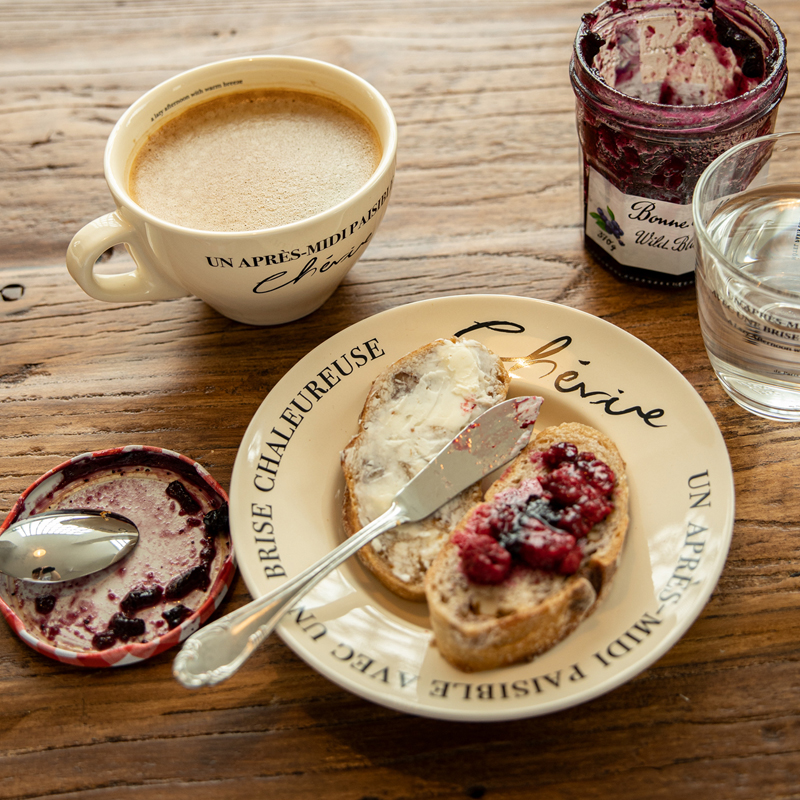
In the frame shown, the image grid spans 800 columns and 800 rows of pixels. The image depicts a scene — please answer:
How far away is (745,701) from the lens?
1.22 metres

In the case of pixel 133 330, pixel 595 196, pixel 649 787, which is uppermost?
pixel 595 196

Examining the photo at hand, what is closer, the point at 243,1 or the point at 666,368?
the point at 666,368

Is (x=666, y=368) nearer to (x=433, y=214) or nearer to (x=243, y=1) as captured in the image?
(x=433, y=214)

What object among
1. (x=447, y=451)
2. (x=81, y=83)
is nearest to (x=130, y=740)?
(x=447, y=451)

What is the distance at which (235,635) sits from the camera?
116 centimetres

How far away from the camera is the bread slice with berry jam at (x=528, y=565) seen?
1.16m

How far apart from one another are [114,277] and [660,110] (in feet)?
3.97

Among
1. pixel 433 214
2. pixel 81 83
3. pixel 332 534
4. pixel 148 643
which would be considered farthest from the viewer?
pixel 81 83

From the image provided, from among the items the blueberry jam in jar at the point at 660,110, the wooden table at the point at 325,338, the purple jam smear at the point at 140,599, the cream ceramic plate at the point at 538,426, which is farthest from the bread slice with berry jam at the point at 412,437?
the blueberry jam in jar at the point at 660,110

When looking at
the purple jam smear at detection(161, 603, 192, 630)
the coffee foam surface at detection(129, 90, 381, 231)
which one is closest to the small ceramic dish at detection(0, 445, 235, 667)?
the purple jam smear at detection(161, 603, 192, 630)

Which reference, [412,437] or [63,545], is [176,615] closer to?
[63,545]

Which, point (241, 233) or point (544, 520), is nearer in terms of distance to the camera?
point (544, 520)

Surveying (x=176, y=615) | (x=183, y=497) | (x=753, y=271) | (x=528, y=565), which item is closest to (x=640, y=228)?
(x=753, y=271)

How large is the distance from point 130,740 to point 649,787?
2.75ft
